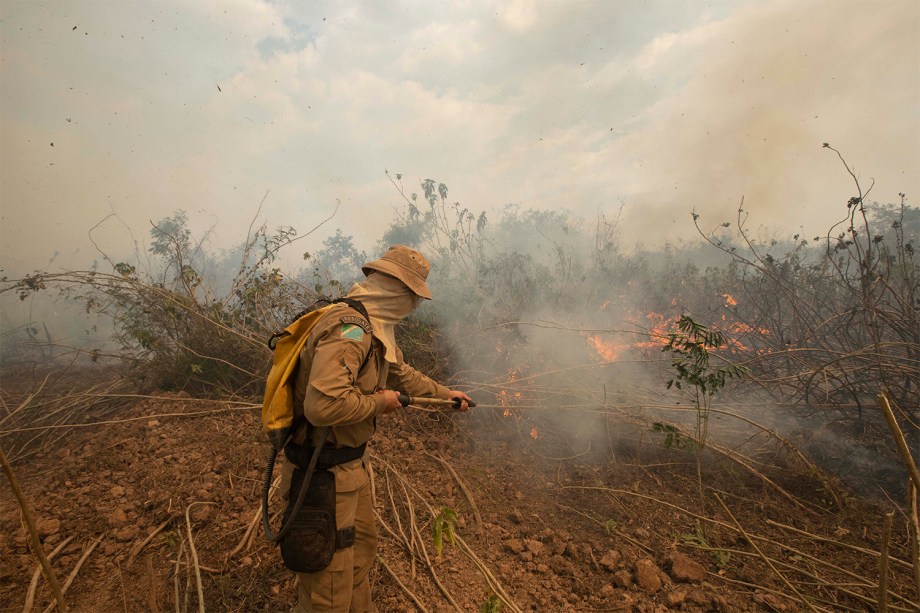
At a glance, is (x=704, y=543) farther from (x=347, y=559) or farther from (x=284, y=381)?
(x=284, y=381)

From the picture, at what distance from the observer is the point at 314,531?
201 cm

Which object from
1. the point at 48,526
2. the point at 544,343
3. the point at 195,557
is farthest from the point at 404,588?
the point at 544,343

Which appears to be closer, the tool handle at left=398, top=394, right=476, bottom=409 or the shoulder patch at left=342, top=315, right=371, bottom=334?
the shoulder patch at left=342, top=315, right=371, bottom=334

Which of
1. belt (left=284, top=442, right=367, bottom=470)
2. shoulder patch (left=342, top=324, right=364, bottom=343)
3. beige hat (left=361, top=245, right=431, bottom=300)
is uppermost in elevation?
beige hat (left=361, top=245, right=431, bottom=300)

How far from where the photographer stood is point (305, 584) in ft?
6.89

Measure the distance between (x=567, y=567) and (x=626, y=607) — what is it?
1.53 feet

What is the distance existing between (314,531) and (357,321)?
1.06m

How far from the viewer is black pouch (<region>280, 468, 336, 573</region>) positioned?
199cm

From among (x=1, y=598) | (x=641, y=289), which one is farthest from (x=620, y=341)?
(x=1, y=598)

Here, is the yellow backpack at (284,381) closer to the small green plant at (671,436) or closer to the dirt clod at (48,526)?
the dirt clod at (48,526)

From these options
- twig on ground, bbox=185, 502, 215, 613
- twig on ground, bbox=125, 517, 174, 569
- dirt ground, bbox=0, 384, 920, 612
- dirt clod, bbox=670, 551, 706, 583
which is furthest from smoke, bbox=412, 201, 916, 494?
twig on ground, bbox=125, 517, 174, 569

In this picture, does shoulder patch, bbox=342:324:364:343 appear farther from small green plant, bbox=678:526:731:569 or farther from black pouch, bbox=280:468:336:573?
small green plant, bbox=678:526:731:569

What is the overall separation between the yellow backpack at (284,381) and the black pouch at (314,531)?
30cm

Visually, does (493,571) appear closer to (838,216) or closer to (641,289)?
(641,289)
